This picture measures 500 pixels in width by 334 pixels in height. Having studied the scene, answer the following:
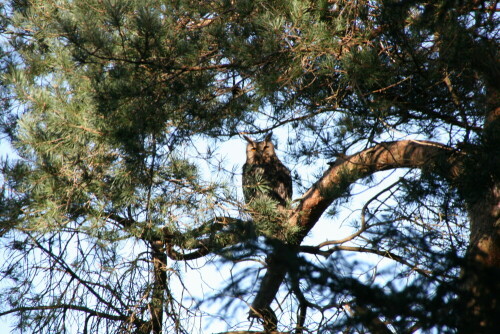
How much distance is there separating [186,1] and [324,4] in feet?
2.75

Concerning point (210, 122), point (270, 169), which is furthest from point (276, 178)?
point (210, 122)

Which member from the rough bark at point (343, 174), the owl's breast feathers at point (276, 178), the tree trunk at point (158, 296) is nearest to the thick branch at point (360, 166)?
the rough bark at point (343, 174)

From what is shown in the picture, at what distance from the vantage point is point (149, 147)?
9.21ft

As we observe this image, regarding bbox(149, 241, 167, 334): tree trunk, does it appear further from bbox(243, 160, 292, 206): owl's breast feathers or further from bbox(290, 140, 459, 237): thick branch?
bbox(243, 160, 292, 206): owl's breast feathers

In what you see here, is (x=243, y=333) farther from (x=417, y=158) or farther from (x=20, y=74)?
(x=20, y=74)

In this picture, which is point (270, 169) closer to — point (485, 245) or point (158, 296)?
point (158, 296)

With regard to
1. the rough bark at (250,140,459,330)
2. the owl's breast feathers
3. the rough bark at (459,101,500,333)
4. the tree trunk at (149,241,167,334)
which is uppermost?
the owl's breast feathers

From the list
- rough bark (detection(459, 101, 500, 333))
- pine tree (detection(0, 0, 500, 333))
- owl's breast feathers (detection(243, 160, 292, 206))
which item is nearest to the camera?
rough bark (detection(459, 101, 500, 333))

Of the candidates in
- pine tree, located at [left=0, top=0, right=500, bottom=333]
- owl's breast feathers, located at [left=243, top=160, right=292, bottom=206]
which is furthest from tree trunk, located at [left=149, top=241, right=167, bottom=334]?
owl's breast feathers, located at [left=243, top=160, right=292, bottom=206]

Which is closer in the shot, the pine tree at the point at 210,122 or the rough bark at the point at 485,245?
the rough bark at the point at 485,245

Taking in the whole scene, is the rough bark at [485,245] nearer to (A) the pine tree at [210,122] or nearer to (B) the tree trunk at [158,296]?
(A) the pine tree at [210,122]

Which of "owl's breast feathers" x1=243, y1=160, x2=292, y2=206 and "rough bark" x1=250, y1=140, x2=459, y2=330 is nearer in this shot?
"rough bark" x1=250, y1=140, x2=459, y2=330

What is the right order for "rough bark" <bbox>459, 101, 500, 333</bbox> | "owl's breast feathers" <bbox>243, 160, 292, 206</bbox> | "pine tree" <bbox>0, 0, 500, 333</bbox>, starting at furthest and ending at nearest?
1. "owl's breast feathers" <bbox>243, 160, 292, 206</bbox>
2. "pine tree" <bbox>0, 0, 500, 333</bbox>
3. "rough bark" <bbox>459, 101, 500, 333</bbox>

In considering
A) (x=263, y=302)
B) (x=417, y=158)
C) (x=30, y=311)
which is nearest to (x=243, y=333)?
(x=263, y=302)
